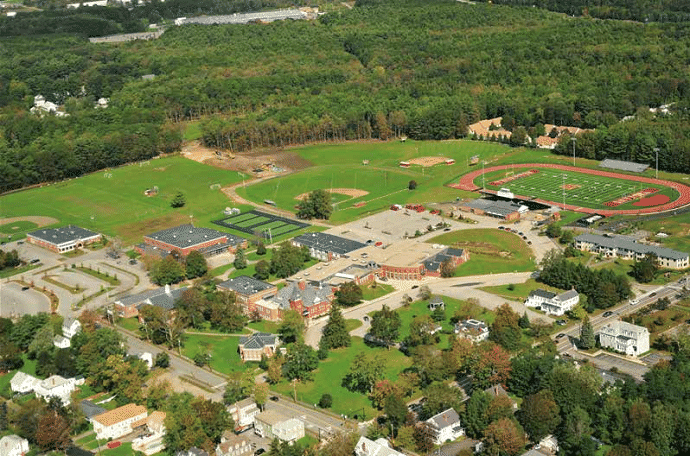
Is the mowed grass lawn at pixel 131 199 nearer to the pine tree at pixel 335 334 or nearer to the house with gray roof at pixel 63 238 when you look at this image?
the house with gray roof at pixel 63 238

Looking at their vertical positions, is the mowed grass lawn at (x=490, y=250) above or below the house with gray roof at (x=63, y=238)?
below

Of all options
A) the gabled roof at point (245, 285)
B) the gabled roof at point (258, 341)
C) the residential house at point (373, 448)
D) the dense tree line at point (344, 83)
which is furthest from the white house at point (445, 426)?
the dense tree line at point (344, 83)

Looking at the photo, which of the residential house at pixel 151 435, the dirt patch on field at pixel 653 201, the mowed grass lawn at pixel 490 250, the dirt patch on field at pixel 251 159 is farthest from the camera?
the dirt patch on field at pixel 251 159

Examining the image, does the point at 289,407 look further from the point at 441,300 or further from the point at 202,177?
the point at 202,177

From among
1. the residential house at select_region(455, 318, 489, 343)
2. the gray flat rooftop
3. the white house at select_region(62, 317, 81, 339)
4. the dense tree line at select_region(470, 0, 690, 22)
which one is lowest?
the gray flat rooftop

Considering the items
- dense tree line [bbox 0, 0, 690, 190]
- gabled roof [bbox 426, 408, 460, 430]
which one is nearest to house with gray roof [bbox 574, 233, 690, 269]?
dense tree line [bbox 0, 0, 690, 190]

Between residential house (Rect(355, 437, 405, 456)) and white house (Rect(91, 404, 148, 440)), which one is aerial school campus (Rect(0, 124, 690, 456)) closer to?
residential house (Rect(355, 437, 405, 456))

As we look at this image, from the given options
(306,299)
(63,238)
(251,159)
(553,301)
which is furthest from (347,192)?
(553,301)
